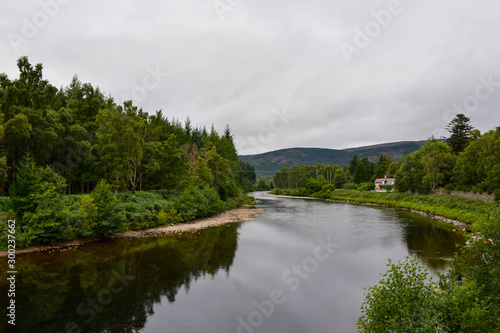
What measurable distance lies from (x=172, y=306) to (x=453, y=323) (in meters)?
9.80

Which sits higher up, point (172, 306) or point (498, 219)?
point (498, 219)

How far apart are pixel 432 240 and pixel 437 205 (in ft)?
75.2

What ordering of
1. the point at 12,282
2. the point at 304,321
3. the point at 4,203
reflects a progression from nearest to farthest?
the point at 304,321 < the point at 12,282 < the point at 4,203

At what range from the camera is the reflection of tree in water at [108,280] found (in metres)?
10.4

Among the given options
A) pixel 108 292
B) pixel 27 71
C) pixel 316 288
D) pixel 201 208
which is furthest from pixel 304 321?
pixel 27 71

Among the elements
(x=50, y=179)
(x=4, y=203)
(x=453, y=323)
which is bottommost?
(x=453, y=323)

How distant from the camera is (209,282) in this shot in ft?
47.5

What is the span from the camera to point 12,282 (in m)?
13.8

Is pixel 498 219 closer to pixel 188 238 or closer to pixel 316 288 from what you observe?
pixel 316 288

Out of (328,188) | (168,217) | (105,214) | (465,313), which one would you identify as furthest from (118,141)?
(328,188)

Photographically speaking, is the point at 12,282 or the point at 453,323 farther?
the point at 12,282

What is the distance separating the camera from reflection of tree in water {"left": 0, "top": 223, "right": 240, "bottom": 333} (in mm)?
10430

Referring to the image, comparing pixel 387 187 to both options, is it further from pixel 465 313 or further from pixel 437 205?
pixel 465 313

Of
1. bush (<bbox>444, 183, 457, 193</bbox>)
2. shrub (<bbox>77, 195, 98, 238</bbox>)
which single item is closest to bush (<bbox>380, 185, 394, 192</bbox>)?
bush (<bbox>444, 183, 457, 193</bbox>)
